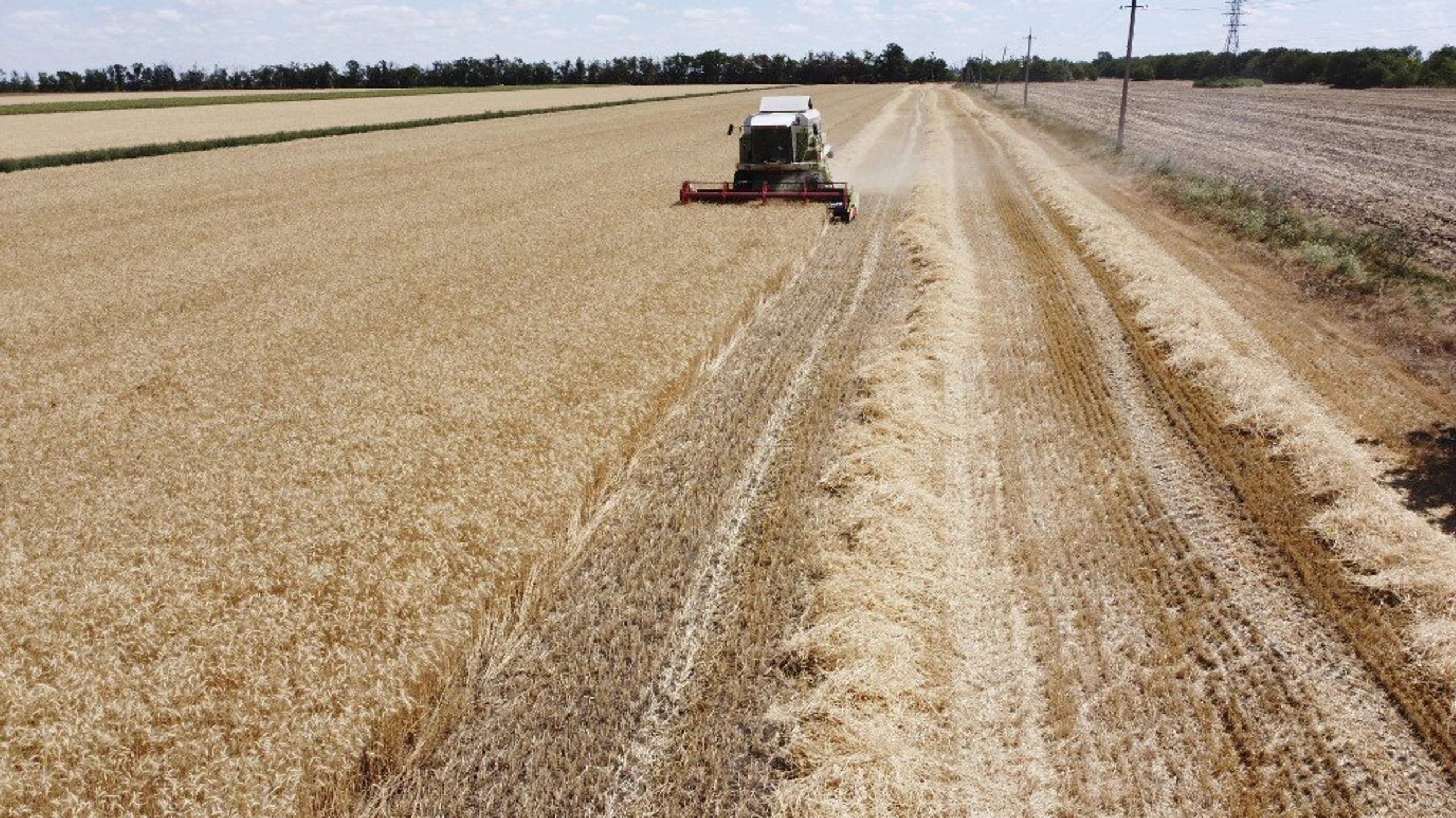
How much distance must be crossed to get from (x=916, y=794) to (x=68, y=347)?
12836 mm

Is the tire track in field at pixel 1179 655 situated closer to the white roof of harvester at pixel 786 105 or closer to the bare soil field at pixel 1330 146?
the bare soil field at pixel 1330 146

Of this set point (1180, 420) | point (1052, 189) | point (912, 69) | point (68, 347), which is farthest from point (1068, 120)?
point (912, 69)

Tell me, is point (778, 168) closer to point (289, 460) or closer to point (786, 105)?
point (786, 105)

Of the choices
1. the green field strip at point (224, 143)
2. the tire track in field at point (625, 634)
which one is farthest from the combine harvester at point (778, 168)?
the green field strip at point (224, 143)

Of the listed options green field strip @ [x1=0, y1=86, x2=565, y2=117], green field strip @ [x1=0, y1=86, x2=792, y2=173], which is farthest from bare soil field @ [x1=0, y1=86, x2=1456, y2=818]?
green field strip @ [x1=0, y1=86, x2=565, y2=117]

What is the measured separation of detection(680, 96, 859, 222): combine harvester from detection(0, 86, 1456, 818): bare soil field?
749 cm

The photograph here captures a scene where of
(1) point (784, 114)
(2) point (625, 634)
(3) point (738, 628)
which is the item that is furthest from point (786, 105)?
(2) point (625, 634)

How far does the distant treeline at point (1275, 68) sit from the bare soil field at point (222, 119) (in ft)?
219

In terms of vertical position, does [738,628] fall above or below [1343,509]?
below

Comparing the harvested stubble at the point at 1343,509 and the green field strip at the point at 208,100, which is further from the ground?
the green field strip at the point at 208,100

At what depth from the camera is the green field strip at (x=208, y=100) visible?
6194cm

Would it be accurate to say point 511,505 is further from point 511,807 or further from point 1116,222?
point 1116,222

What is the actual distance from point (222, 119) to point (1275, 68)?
135827 millimetres

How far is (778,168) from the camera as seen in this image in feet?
68.2
